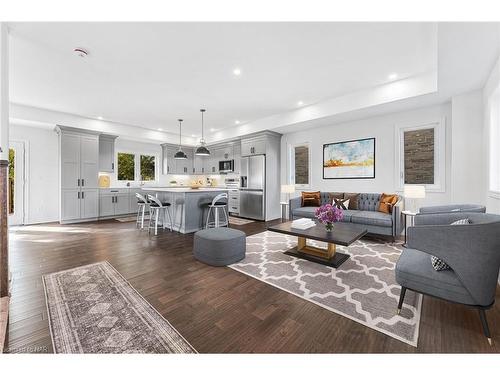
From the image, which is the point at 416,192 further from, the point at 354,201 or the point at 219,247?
the point at 219,247

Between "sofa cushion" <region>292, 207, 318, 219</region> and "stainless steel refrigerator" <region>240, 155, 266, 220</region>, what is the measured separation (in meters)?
1.27

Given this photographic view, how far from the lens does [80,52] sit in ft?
9.47

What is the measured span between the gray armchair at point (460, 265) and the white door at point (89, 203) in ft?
23.5

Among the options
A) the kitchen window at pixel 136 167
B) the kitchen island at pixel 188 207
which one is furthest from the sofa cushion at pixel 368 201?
the kitchen window at pixel 136 167

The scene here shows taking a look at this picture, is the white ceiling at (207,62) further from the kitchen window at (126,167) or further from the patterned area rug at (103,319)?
the patterned area rug at (103,319)

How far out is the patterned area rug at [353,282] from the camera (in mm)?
1813

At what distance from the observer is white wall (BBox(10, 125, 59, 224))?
18.3 ft

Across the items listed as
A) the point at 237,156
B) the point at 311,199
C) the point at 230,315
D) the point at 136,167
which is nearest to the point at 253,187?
the point at 237,156

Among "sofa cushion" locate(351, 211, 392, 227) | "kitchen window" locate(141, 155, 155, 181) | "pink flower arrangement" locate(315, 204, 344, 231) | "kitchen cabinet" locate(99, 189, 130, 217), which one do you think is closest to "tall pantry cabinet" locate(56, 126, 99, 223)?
"kitchen cabinet" locate(99, 189, 130, 217)

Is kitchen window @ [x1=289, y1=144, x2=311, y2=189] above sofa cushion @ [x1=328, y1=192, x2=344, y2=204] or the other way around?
above

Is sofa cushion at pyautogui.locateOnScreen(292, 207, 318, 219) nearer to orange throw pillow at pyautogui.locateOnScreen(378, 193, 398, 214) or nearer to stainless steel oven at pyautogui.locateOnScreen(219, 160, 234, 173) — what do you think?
orange throw pillow at pyautogui.locateOnScreen(378, 193, 398, 214)
